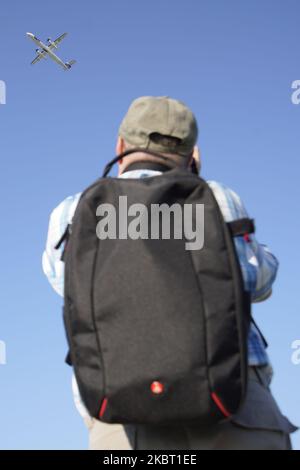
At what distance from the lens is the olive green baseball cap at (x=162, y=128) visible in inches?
154

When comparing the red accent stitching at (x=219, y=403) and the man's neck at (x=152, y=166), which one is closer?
the red accent stitching at (x=219, y=403)

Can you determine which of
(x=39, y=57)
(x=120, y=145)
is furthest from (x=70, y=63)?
(x=120, y=145)

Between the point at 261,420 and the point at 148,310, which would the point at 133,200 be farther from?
the point at 261,420

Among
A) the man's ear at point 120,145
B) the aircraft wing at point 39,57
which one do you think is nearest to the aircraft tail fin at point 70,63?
the aircraft wing at point 39,57

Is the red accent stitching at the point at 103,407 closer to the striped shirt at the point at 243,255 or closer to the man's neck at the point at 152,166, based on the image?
the striped shirt at the point at 243,255

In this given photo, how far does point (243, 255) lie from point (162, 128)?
0.86m

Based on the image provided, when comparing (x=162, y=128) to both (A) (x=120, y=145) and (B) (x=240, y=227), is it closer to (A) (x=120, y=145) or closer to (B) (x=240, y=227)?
(A) (x=120, y=145)

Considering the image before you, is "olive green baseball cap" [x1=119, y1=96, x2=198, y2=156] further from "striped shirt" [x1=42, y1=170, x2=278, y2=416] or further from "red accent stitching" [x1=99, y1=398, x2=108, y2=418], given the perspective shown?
"red accent stitching" [x1=99, y1=398, x2=108, y2=418]

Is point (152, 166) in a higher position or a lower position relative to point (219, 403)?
higher

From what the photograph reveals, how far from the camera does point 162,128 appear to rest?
3.88m

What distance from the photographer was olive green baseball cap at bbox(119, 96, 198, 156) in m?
3.90

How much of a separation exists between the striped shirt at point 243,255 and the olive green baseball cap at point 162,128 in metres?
0.18
